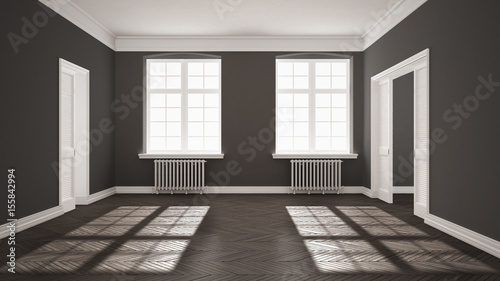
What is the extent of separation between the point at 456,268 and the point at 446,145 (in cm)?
178

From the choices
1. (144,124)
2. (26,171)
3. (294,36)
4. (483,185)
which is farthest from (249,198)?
(483,185)

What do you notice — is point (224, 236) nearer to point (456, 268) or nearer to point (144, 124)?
point (456, 268)

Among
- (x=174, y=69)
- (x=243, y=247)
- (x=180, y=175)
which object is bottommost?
(x=243, y=247)

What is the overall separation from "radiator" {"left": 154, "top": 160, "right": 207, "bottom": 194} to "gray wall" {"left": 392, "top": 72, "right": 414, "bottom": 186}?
13.2ft

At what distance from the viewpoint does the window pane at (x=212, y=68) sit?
8281 mm

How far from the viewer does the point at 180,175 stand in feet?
25.9

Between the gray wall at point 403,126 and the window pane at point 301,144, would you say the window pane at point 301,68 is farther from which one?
the gray wall at point 403,126

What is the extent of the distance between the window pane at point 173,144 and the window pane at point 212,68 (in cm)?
152

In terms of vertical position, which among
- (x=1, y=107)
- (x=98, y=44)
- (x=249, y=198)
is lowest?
(x=249, y=198)

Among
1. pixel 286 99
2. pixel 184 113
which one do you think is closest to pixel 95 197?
pixel 184 113

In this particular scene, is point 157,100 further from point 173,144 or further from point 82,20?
point 82,20

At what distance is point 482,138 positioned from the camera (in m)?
3.97

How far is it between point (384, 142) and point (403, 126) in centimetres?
154

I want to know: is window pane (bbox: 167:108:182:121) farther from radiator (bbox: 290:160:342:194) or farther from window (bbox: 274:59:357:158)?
radiator (bbox: 290:160:342:194)
